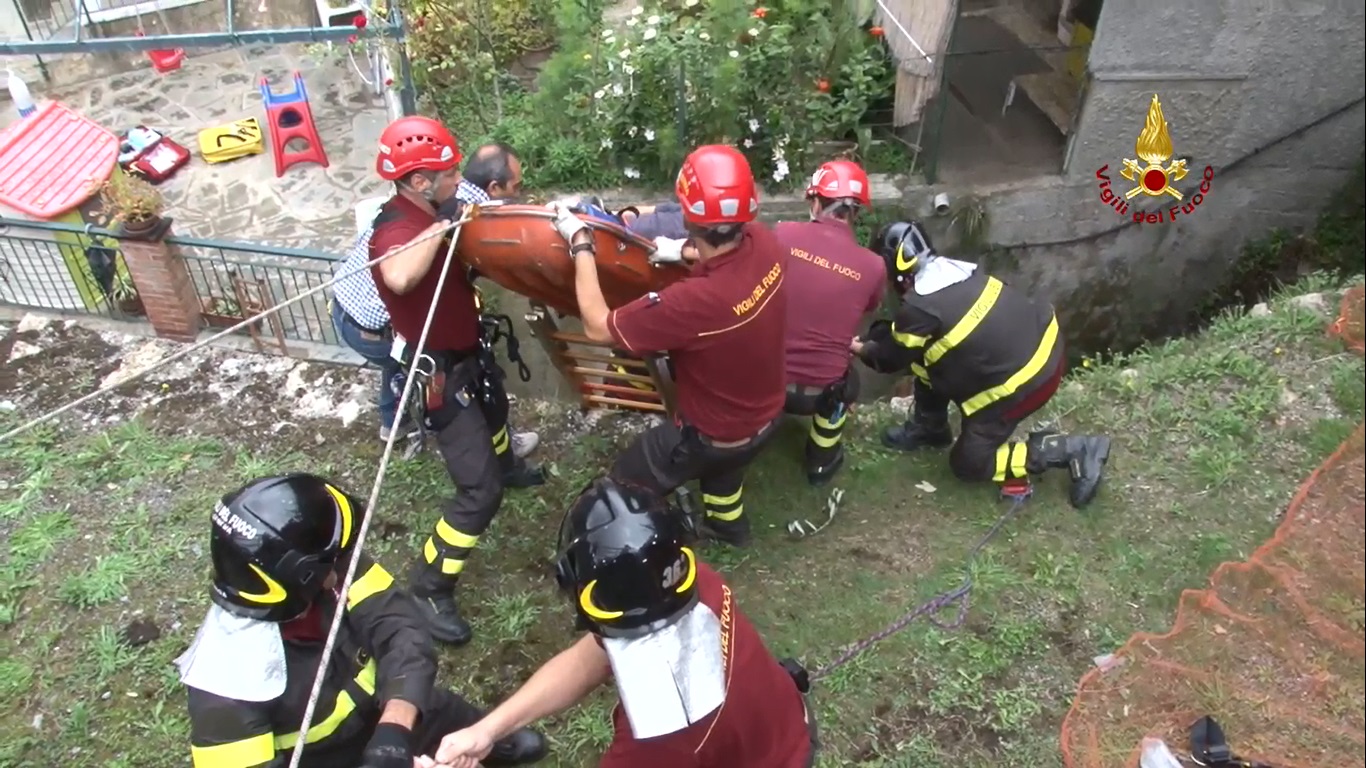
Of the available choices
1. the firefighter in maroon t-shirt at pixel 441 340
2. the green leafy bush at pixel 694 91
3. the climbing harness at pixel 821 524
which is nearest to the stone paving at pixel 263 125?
the green leafy bush at pixel 694 91

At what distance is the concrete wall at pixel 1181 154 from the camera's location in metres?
6.04

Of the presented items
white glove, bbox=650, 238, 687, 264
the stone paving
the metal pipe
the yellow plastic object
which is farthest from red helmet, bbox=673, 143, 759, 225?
the yellow plastic object

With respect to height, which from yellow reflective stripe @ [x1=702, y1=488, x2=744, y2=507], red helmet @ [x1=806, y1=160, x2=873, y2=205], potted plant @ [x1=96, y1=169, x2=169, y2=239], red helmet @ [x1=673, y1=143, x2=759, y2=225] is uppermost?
red helmet @ [x1=673, y1=143, x2=759, y2=225]

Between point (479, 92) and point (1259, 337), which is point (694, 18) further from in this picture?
point (1259, 337)

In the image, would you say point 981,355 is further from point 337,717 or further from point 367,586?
point 337,717

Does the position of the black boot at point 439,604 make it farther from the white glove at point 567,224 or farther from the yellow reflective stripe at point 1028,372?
the yellow reflective stripe at point 1028,372

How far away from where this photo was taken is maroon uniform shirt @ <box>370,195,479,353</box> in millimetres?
3691

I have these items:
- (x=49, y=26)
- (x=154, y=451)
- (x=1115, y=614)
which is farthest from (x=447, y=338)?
(x=49, y=26)

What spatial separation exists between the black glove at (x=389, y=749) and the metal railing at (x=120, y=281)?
146 inches

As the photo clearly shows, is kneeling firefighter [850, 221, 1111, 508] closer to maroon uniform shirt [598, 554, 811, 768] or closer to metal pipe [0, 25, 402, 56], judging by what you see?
maroon uniform shirt [598, 554, 811, 768]

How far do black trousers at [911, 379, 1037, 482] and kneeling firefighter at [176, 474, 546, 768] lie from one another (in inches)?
112

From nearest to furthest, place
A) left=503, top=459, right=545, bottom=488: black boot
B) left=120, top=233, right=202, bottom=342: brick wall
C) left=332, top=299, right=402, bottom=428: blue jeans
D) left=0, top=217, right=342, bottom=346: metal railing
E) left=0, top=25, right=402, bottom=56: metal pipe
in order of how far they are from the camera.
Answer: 1. left=332, top=299, right=402, bottom=428: blue jeans
2. left=503, top=459, right=545, bottom=488: black boot
3. left=120, top=233, right=202, bottom=342: brick wall
4. left=0, top=217, right=342, bottom=346: metal railing
5. left=0, top=25, right=402, bottom=56: metal pipe

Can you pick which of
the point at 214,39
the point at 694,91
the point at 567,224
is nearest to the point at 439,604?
the point at 567,224

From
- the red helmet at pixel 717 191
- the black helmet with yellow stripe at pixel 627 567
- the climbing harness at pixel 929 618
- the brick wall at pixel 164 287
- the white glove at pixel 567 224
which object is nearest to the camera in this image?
the black helmet with yellow stripe at pixel 627 567
